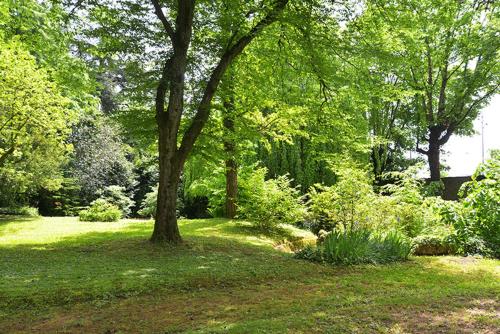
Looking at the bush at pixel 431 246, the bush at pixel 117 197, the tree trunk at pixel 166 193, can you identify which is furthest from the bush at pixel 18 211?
the bush at pixel 431 246

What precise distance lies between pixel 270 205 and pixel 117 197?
40.6 feet

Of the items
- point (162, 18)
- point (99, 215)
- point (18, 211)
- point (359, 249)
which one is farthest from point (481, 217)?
point (18, 211)

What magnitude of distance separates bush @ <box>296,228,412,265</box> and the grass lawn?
0.33 m

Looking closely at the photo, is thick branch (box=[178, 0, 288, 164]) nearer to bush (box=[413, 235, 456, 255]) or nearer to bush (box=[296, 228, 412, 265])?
bush (box=[296, 228, 412, 265])

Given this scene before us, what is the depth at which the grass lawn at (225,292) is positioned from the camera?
165 inches

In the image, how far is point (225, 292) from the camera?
575 centimetres

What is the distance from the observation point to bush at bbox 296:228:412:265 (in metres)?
7.86

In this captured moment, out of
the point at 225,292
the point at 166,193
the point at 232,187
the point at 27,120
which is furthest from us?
the point at 232,187

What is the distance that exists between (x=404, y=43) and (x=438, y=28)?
7.04 meters

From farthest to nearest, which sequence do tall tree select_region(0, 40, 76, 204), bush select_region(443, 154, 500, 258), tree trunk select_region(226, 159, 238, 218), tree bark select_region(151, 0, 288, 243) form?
tree trunk select_region(226, 159, 238, 218), tall tree select_region(0, 40, 76, 204), bush select_region(443, 154, 500, 258), tree bark select_region(151, 0, 288, 243)

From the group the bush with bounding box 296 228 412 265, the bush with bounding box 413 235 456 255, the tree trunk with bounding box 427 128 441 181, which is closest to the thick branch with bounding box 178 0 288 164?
the bush with bounding box 296 228 412 265

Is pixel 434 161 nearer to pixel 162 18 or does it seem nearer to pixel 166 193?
pixel 166 193

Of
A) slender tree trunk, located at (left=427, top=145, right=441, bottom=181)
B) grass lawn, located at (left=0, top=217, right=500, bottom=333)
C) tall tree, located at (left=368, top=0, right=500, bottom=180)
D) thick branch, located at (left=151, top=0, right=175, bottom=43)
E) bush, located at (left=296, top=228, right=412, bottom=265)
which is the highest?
tall tree, located at (left=368, top=0, right=500, bottom=180)

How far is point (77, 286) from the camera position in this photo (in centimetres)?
565
